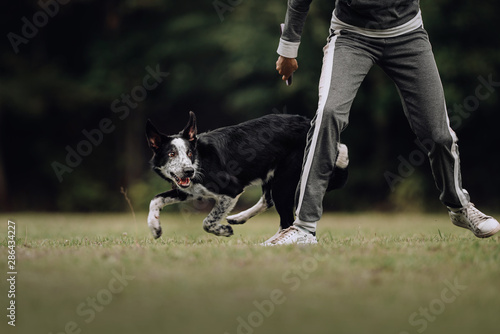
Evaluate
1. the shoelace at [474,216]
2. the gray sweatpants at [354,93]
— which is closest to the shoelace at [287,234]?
the gray sweatpants at [354,93]

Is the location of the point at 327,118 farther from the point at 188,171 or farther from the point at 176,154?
the point at 176,154

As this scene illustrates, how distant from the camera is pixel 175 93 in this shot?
1819 centimetres

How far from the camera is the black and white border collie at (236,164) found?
575 cm

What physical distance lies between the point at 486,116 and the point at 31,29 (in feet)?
41.8

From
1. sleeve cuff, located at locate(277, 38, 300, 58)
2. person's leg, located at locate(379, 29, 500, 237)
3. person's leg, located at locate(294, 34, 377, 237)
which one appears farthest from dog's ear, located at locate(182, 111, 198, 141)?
person's leg, located at locate(379, 29, 500, 237)

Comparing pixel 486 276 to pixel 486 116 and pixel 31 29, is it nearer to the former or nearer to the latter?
pixel 486 116

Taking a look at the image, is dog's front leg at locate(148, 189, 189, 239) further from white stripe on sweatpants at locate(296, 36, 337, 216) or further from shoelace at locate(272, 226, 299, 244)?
white stripe on sweatpants at locate(296, 36, 337, 216)

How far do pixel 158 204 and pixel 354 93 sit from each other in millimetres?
2124

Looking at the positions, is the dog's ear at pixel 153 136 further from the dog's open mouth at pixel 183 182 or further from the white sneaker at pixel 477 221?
the white sneaker at pixel 477 221

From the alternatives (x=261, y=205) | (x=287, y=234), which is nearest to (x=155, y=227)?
(x=261, y=205)

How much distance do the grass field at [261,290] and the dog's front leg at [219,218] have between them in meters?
1.25

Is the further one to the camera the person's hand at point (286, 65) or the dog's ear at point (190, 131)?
the dog's ear at point (190, 131)

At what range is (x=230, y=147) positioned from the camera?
5898 mm

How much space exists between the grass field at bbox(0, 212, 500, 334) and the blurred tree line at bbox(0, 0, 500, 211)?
11152mm
